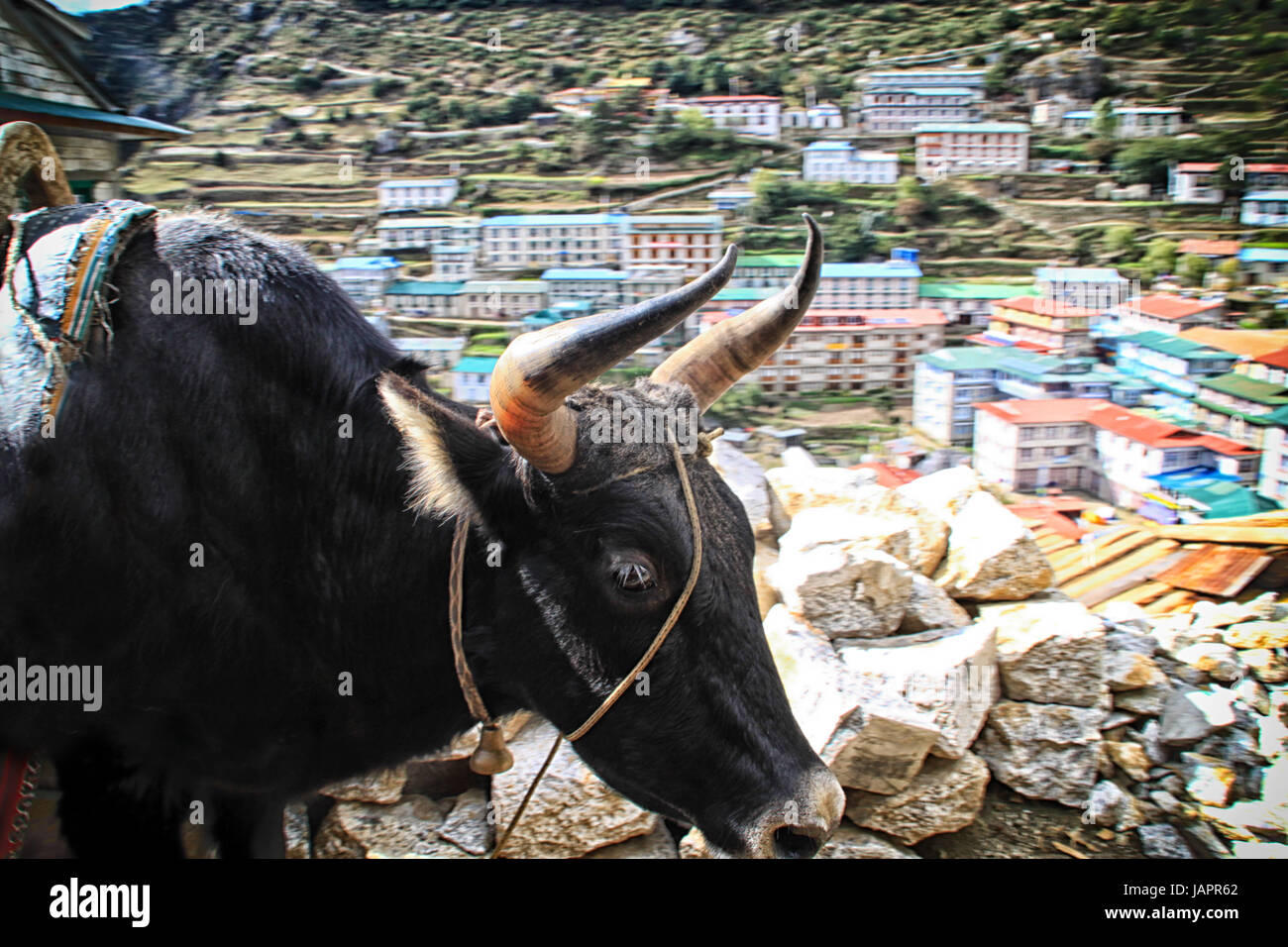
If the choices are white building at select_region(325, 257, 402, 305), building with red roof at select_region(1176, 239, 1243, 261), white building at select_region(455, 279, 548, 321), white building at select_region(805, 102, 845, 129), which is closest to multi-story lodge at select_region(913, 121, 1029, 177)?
white building at select_region(805, 102, 845, 129)

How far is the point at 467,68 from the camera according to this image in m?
4.62

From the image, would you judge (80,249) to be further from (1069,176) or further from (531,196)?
(1069,176)

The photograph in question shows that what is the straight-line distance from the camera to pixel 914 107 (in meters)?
4.55

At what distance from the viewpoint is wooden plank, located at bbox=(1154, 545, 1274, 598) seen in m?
3.84

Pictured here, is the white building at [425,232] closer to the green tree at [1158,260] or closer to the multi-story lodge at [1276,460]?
the green tree at [1158,260]

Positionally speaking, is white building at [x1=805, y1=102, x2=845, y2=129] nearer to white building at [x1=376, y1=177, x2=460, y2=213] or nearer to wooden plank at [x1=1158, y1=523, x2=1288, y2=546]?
white building at [x1=376, y1=177, x2=460, y2=213]

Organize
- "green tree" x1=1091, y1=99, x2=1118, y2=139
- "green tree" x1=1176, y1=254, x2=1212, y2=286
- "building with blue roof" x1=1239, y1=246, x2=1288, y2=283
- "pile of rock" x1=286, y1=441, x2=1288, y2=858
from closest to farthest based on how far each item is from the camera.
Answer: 1. "pile of rock" x1=286, y1=441, x2=1288, y2=858
2. "building with blue roof" x1=1239, y1=246, x2=1288, y2=283
3. "green tree" x1=1176, y1=254, x2=1212, y2=286
4. "green tree" x1=1091, y1=99, x2=1118, y2=139

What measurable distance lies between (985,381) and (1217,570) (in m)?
1.23

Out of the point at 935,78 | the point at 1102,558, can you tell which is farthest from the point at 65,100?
the point at 1102,558

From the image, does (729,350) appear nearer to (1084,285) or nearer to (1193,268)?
(1084,285)

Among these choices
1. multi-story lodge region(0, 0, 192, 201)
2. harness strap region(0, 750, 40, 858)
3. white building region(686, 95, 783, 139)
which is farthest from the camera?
white building region(686, 95, 783, 139)

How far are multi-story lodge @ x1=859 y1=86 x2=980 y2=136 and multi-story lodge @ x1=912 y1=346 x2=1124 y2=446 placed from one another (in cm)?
118

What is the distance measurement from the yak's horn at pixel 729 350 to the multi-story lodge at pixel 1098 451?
8.02 ft

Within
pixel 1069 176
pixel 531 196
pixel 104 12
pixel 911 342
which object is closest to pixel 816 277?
pixel 911 342
